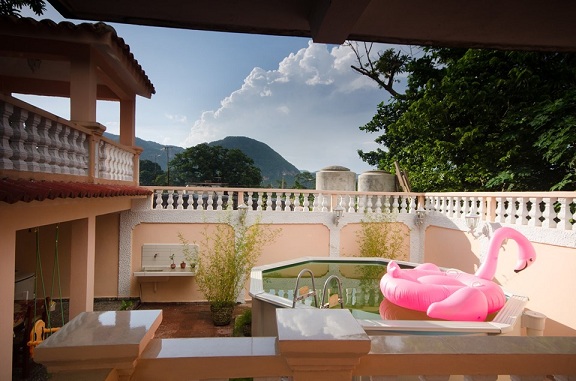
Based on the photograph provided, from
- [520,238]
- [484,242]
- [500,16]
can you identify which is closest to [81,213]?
[500,16]

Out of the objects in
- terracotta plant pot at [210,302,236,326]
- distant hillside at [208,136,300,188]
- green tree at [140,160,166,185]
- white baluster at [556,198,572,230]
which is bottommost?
terracotta plant pot at [210,302,236,326]

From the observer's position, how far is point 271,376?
1316 mm

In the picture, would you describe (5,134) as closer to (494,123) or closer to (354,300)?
(354,300)

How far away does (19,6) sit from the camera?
11039 millimetres

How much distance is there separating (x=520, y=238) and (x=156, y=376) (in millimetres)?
5235

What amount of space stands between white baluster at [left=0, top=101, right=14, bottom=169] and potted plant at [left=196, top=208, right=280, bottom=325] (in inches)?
191

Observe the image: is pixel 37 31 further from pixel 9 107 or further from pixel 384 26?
pixel 384 26

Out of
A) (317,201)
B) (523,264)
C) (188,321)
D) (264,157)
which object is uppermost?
(264,157)

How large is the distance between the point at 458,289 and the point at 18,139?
5.41m

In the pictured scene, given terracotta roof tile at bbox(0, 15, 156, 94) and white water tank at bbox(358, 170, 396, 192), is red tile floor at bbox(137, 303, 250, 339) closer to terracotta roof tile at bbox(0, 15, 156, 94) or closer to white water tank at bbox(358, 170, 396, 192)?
terracotta roof tile at bbox(0, 15, 156, 94)

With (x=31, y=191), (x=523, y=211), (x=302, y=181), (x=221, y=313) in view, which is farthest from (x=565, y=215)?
(x=302, y=181)

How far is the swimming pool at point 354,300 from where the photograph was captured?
3854 millimetres

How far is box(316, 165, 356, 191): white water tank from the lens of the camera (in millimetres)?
12297

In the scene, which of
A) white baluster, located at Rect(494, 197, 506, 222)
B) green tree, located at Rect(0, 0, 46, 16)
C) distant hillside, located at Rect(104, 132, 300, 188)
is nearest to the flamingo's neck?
white baluster, located at Rect(494, 197, 506, 222)
